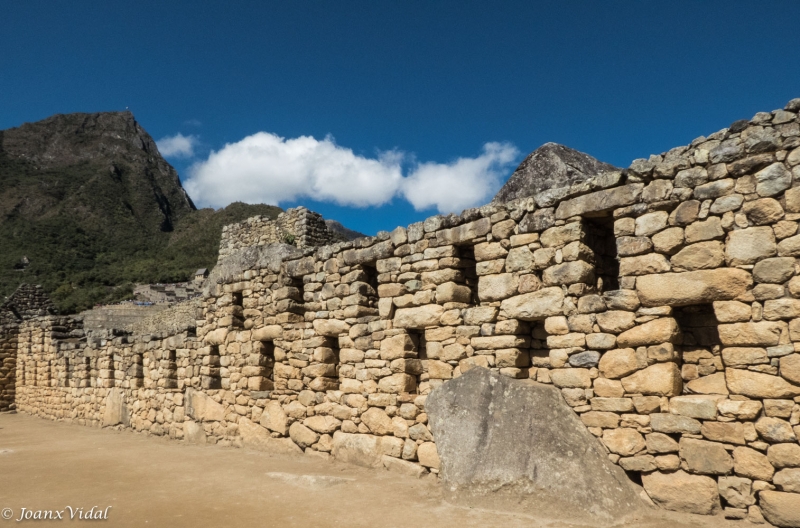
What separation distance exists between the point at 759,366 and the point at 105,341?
14299 mm

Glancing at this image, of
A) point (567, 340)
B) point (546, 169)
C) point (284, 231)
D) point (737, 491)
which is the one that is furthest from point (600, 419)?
point (284, 231)

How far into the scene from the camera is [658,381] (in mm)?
5035

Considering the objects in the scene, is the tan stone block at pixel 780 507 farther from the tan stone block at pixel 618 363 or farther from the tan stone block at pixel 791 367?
the tan stone block at pixel 618 363

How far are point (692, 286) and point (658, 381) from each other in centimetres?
89

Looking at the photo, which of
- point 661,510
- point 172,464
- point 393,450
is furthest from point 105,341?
point 661,510

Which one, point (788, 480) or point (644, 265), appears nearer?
point (788, 480)

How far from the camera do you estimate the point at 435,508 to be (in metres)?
5.65

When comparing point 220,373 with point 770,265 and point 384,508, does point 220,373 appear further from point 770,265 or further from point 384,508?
point 770,265

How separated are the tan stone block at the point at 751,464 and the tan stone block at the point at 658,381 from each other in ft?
2.17

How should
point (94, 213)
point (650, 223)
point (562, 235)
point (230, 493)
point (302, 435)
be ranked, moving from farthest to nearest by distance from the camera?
point (94, 213), point (302, 435), point (230, 493), point (562, 235), point (650, 223)

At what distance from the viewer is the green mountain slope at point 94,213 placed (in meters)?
47.6

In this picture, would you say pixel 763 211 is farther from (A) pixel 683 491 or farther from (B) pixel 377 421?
(B) pixel 377 421

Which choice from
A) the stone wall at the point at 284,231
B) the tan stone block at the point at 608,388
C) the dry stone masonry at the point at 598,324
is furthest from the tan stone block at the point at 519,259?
the stone wall at the point at 284,231

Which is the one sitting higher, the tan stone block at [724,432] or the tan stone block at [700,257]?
the tan stone block at [700,257]
